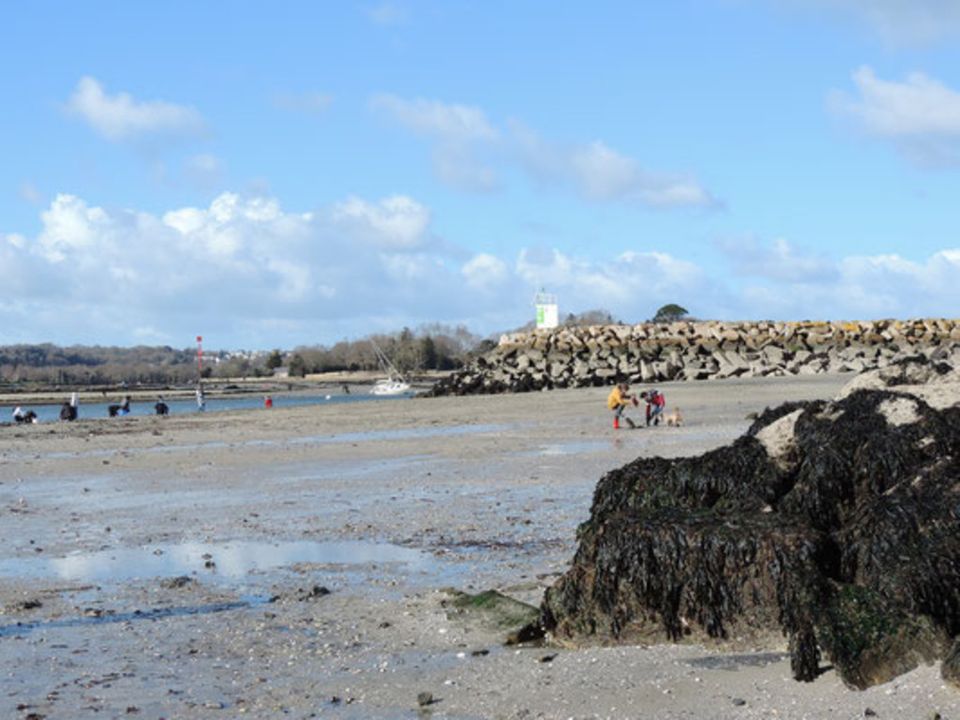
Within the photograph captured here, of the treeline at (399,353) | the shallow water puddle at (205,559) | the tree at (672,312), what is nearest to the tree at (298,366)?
the treeline at (399,353)

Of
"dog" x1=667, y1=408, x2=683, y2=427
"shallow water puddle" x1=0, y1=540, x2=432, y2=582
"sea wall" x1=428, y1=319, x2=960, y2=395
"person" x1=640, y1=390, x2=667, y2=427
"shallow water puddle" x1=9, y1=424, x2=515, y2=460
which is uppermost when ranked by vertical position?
"sea wall" x1=428, y1=319, x2=960, y2=395

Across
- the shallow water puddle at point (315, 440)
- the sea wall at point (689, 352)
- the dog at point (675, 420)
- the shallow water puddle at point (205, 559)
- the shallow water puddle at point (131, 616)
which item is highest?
the sea wall at point (689, 352)

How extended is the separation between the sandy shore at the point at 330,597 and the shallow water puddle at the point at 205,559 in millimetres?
51

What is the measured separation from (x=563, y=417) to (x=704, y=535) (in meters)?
24.2

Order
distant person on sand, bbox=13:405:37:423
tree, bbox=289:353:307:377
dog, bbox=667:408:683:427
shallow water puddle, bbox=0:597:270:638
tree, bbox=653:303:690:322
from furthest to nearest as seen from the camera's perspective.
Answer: tree, bbox=289:353:307:377
tree, bbox=653:303:690:322
distant person on sand, bbox=13:405:37:423
dog, bbox=667:408:683:427
shallow water puddle, bbox=0:597:270:638

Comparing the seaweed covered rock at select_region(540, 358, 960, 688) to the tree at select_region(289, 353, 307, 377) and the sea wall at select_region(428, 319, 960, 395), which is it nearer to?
the sea wall at select_region(428, 319, 960, 395)

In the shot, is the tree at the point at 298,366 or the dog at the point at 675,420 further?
the tree at the point at 298,366

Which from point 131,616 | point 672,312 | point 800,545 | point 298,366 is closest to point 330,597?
point 131,616

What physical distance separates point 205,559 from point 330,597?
2582 millimetres

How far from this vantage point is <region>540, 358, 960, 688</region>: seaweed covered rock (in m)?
7.55

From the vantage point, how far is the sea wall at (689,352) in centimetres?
5106

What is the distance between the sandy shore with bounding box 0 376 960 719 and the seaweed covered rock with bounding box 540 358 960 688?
23cm

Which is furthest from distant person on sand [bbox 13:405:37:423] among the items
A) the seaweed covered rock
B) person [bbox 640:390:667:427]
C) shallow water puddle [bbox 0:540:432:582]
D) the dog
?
the seaweed covered rock

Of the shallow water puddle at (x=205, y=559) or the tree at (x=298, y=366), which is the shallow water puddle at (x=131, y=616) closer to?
the shallow water puddle at (x=205, y=559)
